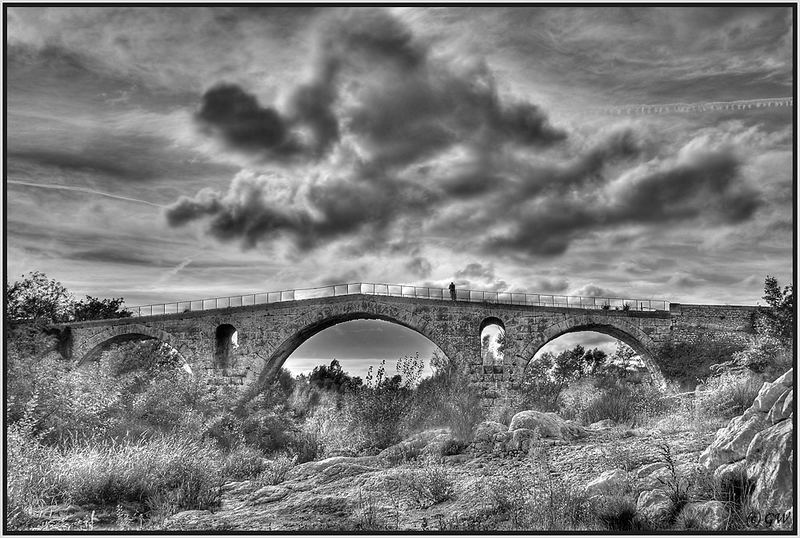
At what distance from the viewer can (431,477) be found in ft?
31.7

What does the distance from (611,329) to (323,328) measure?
16006 mm

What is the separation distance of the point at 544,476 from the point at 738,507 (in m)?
2.89

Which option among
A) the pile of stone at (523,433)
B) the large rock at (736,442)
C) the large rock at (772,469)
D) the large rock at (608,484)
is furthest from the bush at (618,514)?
the pile of stone at (523,433)

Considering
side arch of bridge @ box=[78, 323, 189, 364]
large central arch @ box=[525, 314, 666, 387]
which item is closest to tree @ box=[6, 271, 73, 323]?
side arch of bridge @ box=[78, 323, 189, 364]

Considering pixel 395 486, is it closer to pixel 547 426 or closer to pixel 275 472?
pixel 275 472

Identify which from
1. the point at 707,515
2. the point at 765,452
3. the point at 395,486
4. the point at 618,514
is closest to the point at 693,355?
the point at 395,486

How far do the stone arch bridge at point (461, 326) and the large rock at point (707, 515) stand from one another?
25.9 m

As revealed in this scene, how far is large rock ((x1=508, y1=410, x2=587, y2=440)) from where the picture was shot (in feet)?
41.0

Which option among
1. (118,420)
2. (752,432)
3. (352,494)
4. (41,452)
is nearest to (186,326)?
(118,420)

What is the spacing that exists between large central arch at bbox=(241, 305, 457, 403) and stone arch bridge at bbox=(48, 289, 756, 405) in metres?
0.05

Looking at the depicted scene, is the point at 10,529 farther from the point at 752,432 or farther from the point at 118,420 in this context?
the point at 752,432

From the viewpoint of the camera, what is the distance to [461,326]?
110 feet

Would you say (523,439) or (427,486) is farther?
(523,439)

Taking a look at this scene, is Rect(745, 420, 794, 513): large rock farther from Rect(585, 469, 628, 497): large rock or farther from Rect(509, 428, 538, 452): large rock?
Rect(509, 428, 538, 452): large rock
